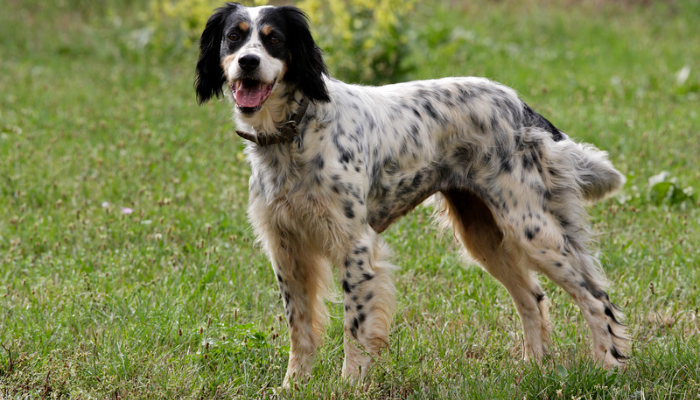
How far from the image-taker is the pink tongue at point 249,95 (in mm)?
3506

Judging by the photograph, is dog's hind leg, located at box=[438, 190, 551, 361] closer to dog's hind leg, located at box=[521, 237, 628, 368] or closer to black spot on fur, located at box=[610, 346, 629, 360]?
dog's hind leg, located at box=[521, 237, 628, 368]

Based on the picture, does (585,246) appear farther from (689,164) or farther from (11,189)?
(11,189)

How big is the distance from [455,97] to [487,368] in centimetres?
138

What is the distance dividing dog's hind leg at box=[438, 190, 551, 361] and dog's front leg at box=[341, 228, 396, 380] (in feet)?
2.45

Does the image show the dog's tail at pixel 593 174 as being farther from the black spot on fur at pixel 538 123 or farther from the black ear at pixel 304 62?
the black ear at pixel 304 62

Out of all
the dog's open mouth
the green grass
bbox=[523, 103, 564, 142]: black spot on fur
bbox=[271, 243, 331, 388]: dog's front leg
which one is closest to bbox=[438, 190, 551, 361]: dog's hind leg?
the green grass

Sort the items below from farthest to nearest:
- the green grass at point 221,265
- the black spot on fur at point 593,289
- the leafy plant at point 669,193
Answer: the leafy plant at point 669,193
the black spot on fur at point 593,289
the green grass at point 221,265

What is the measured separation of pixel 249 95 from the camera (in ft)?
11.6

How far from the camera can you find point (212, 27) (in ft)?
12.6

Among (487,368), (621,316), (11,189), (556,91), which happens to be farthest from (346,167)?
(556,91)

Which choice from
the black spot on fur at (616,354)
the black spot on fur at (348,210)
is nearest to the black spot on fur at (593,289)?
the black spot on fur at (616,354)

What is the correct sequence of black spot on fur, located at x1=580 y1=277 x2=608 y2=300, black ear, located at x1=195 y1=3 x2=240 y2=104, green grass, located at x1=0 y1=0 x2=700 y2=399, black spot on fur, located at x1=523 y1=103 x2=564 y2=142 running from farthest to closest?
1. black spot on fur, located at x1=523 y1=103 x2=564 y2=142
2. black spot on fur, located at x1=580 y1=277 x2=608 y2=300
3. black ear, located at x1=195 y1=3 x2=240 y2=104
4. green grass, located at x1=0 y1=0 x2=700 y2=399

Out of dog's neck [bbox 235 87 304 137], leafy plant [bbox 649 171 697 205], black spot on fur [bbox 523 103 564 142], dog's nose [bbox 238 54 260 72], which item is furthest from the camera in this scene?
leafy plant [bbox 649 171 697 205]

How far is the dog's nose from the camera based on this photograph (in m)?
3.41
